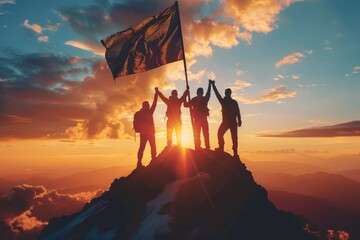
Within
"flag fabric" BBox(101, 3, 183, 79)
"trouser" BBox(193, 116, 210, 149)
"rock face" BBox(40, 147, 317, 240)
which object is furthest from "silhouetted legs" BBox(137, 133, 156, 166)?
"flag fabric" BBox(101, 3, 183, 79)

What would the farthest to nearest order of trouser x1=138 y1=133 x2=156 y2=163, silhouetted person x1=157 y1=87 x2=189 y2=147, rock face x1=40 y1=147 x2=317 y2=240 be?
trouser x1=138 y1=133 x2=156 y2=163 < silhouetted person x1=157 y1=87 x2=189 y2=147 < rock face x1=40 y1=147 x2=317 y2=240

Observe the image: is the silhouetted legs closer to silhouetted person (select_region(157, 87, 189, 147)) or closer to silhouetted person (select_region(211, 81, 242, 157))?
silhouetted person (select_region(157, 87, 189, 147))

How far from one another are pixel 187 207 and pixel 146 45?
9.52 m

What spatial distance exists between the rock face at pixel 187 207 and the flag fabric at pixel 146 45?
618cm

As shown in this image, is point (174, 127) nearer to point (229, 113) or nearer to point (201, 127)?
point (201, 127)

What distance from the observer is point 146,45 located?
1706 centimetres

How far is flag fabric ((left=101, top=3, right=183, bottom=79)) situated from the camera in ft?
55.1

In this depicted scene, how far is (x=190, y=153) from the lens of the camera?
19.1 meters

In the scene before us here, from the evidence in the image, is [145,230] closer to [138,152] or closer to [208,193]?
[208,193]

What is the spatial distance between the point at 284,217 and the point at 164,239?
7.60 metres

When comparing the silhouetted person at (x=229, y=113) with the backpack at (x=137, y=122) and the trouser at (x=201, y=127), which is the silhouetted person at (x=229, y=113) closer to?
the trouser at (x=201, y=127)

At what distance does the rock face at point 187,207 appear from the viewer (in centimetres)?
1393

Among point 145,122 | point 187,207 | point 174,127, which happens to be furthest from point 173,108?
point 187,207

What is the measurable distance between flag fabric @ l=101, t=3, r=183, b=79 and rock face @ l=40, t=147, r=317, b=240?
618 centimetres
